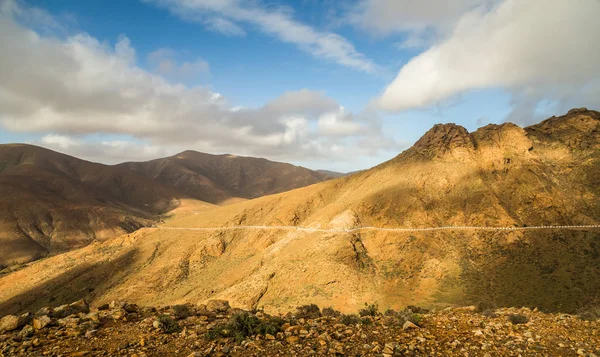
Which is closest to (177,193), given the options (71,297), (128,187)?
(128,187)

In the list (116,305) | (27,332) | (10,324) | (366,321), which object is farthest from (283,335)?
(10,324)

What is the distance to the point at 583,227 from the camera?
3509 centimetres

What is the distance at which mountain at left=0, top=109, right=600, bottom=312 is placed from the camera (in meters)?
32.1

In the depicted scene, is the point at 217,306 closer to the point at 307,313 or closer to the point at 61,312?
the point at 307,313

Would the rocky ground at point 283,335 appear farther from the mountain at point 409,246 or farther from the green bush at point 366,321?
the mountain at point 409,246

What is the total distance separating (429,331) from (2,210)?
461ft

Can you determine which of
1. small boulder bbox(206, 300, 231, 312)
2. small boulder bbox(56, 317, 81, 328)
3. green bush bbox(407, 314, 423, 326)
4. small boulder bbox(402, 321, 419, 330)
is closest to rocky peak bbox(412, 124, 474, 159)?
green bush bbox(407, 314, 423, 326)

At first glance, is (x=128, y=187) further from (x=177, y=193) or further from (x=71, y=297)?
(x=71, y=297)

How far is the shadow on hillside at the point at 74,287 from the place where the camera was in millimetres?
43453

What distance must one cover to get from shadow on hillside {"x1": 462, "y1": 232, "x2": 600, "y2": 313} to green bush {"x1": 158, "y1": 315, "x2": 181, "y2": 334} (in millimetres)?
29049

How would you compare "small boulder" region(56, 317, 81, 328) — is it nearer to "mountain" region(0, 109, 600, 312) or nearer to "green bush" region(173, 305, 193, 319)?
"green bush" region(173, 305, 193, 319)

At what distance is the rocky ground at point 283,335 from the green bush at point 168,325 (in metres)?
0.03

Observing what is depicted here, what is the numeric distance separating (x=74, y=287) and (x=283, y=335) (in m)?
51.2

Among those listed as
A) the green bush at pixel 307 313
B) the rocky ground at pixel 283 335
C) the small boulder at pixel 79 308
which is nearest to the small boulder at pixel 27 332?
the rocky ground at pixel 283 335
